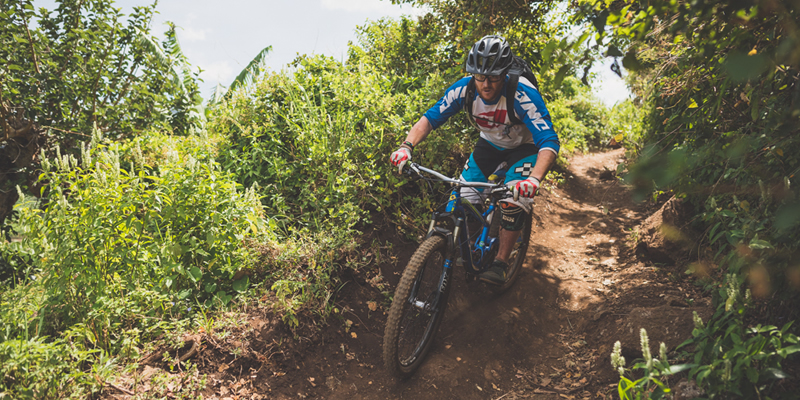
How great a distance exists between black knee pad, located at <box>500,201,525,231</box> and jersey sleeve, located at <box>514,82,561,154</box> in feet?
2.00

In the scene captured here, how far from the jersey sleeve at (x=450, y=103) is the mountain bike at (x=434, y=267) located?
2.13 feet

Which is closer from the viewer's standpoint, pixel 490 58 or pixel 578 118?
pixel 490 58

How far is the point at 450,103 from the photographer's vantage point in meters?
4.16

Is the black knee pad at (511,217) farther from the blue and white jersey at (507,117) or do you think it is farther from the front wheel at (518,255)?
the front wheel at (518,255)

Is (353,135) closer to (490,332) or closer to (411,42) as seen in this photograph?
(490,332)

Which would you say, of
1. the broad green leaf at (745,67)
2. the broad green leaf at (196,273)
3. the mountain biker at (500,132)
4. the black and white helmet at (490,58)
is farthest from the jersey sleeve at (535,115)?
the broad green leaf at (196,273)

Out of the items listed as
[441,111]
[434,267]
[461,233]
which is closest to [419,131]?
[441,111]

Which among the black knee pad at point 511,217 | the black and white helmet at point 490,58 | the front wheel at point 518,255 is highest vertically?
the black and white helmet at point 490,58

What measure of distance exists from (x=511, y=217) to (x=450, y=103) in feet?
4.03

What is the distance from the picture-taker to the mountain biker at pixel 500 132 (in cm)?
363

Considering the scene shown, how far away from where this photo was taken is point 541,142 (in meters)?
3.75

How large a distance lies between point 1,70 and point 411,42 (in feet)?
21.2

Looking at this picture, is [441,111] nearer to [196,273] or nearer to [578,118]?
[196,273]

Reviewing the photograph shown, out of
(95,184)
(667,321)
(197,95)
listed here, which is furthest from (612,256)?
(197,95)
